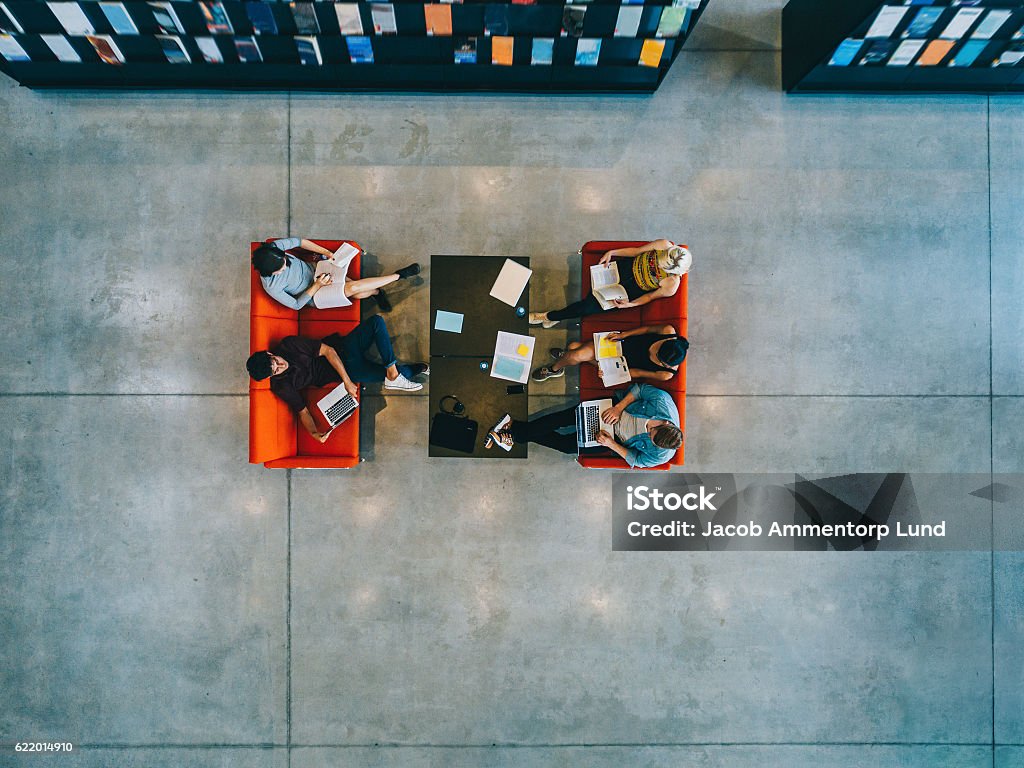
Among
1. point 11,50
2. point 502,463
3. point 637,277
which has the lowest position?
point 502,463

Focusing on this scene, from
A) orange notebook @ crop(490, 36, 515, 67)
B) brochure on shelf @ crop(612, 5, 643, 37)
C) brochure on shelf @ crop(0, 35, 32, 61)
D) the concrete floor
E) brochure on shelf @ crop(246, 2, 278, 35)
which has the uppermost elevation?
brochure on shelf @ crop(612, 5, 643, 37)

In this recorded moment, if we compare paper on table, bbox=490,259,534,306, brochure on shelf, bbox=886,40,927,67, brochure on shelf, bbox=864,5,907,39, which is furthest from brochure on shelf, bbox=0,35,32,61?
brochure on shelf, bbox=886,40,927,67

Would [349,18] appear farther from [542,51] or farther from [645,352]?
[645,352]

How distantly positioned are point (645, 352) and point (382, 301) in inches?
76.8

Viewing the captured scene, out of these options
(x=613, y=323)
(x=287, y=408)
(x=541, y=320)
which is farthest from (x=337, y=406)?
(x=613, y=323)

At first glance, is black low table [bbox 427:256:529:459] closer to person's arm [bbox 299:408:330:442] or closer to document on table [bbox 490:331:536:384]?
document on table [bbox 490:331:536:384]

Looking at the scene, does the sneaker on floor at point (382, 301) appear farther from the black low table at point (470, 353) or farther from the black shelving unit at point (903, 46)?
the black shelving unit at point (903, 46)

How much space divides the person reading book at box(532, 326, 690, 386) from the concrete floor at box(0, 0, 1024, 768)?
14.5 inches

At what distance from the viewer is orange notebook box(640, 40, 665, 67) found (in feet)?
12.0

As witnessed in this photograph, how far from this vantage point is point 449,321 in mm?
3650

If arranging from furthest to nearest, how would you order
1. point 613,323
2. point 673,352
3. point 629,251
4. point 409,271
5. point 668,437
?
point 409,271
point 613,323
point 629,251
point 673,352
point 668,437

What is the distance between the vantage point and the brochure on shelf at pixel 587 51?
3639 mm

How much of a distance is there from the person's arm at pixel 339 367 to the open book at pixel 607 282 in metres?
1.78

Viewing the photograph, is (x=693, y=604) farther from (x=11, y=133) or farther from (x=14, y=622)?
(x=11, y=133)
